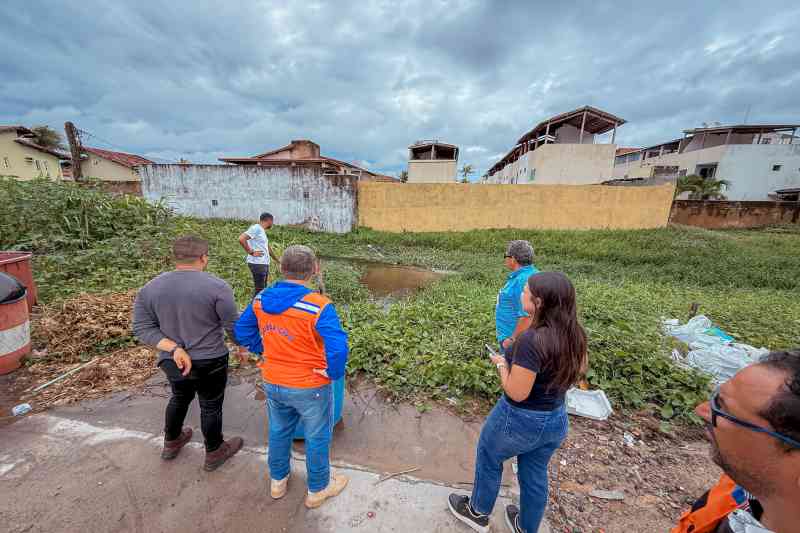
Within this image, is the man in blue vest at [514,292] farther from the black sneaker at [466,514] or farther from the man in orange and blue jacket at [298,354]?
the man in orange and blue jacket at [298,354]

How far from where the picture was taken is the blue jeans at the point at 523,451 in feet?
5.27

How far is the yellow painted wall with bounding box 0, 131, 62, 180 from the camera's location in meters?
21.6

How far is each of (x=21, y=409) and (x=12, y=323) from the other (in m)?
1.10

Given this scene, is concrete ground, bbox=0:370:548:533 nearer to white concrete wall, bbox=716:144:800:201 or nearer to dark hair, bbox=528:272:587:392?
dark hair, bbox=528:272:587:392

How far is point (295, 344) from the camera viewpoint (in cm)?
176

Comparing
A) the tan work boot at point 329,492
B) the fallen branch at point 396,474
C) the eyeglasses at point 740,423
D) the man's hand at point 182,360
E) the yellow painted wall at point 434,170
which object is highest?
the yellow painted wall at point 434,170

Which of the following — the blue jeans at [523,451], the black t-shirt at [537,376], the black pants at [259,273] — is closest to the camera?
the black t-shirt at [537,376]

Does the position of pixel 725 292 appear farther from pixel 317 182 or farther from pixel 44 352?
pixel 317 182

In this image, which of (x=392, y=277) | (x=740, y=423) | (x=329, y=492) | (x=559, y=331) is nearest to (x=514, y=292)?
(x=559, y=331)

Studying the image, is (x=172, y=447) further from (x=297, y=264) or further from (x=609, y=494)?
(x=609, y=494)

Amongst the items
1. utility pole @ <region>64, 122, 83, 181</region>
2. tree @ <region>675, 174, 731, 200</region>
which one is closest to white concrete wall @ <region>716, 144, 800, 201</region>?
tree @ <region>675, 174, 731, 200</region>

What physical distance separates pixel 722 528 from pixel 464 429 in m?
2.00

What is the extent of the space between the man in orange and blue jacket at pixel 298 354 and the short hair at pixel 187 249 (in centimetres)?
53

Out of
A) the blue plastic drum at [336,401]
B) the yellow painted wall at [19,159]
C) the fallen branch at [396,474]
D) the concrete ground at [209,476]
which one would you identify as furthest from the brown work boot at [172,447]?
the yellow painted wall at [19,159]
